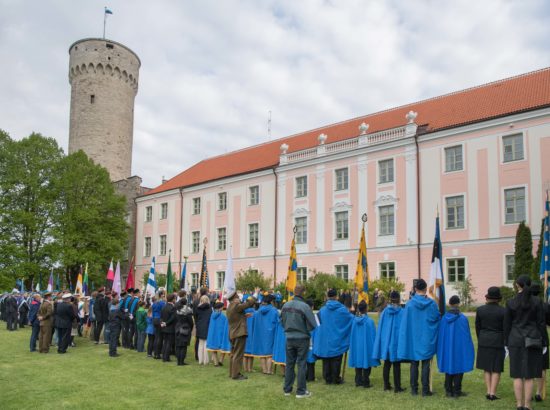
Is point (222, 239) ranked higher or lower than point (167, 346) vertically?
higher

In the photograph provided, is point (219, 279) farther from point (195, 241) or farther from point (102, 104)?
point (102, 104)

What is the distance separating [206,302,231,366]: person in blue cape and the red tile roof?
19.7 metres

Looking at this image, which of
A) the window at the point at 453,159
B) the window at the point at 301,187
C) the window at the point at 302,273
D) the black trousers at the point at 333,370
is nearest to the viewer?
the black trousers at the point at 333,370

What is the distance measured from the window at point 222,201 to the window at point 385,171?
42.3ft

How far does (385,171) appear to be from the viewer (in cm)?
3166

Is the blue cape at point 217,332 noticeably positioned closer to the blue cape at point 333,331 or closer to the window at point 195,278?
the blue cape at point 333,331

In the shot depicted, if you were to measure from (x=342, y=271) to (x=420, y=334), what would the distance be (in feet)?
77.7

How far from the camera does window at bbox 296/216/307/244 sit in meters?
35.1

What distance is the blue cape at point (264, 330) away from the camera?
11.9m

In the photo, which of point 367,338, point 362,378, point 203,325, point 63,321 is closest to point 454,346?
point 367,338

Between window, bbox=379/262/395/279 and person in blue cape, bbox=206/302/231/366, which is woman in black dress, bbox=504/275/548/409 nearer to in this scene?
person in blue cape, bbox=206/302/231/366

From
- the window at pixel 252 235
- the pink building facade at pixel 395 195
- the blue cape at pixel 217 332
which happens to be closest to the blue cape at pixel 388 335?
the blue cape at pixel 217 332

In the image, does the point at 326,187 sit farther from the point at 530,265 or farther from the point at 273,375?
the point at 273,375

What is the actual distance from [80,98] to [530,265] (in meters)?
39.9
